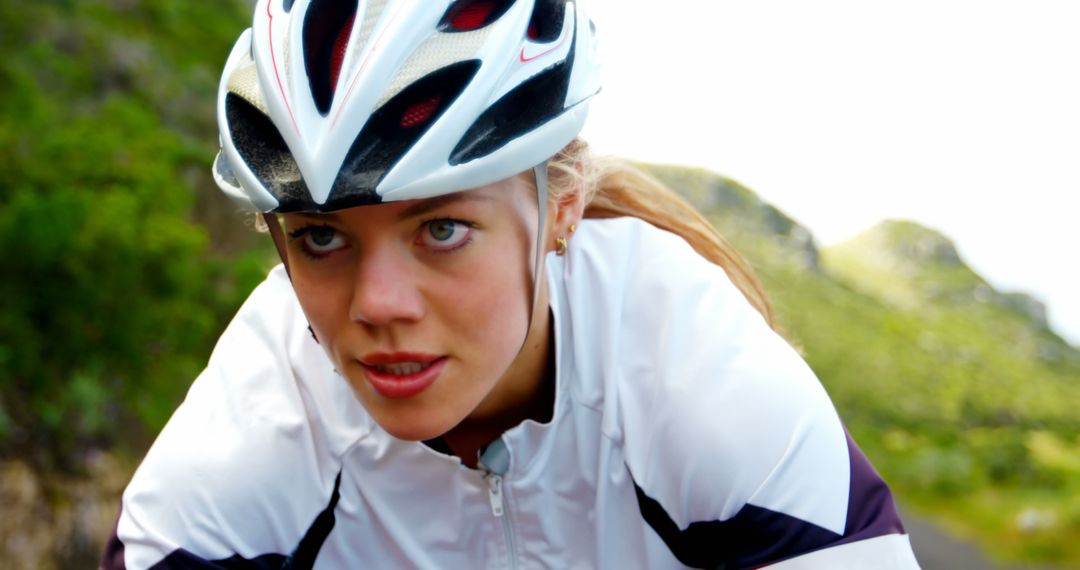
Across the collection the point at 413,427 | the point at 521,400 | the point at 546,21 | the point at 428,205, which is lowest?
the point at 521,400

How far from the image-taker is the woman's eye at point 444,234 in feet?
6.40

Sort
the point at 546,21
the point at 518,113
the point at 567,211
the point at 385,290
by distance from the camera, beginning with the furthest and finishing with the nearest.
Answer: the point at 567,211
the point at 546,21
the point at 518,113
the point at 385,290

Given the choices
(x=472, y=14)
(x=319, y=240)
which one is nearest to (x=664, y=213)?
(x=472, y=14)

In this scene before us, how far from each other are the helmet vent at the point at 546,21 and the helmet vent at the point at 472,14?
10cm

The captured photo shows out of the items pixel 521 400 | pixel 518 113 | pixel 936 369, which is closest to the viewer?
pixel 518 113

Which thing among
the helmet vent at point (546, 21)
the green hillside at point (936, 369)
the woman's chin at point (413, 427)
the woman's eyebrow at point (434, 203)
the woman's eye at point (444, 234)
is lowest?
the green hillside at point (936, 369)

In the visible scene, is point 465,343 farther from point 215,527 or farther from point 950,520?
point 950,520

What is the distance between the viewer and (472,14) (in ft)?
7.05

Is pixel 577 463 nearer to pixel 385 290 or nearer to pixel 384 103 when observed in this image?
pixel 385 290

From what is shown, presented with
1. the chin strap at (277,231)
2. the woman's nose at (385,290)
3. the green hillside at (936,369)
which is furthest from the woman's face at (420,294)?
the green hillside at (936,369)

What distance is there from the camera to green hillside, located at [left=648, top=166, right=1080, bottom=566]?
7.42m

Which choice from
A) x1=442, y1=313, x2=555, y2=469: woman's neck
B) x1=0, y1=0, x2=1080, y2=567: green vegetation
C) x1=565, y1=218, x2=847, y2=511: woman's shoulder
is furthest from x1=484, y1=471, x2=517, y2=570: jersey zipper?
x1=0, y1=0, x2=1080, y2=567: green vegetation

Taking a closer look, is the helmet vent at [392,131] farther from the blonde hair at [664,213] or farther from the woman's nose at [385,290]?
the blonde hair at [664,213]

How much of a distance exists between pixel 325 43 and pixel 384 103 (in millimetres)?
247
